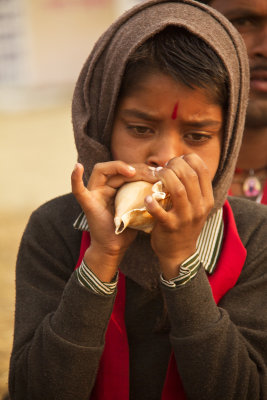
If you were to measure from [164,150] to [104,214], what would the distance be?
0.98ft

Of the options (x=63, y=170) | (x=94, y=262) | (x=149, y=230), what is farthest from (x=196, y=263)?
(x=63, y=170)

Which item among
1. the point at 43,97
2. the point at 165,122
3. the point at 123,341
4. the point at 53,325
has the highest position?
the point at 165,122

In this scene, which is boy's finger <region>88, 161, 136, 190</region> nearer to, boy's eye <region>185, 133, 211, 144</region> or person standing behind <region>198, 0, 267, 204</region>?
boy's eye <region>185, 133, 211, 144</region>

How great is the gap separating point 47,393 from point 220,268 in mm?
762

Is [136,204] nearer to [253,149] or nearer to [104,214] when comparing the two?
[104,214]

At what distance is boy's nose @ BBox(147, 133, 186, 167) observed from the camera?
2.04m

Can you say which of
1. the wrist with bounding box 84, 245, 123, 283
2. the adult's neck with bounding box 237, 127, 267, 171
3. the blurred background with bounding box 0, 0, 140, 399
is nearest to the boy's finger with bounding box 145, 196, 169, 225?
the wrist with bounding box 84, 245, 123, 283

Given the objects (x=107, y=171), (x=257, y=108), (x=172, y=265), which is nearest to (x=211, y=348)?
(x=172, y=265)

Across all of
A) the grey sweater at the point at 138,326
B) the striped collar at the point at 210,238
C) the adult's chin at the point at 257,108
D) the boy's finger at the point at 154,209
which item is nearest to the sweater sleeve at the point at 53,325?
the grey sweater at the point at 138,326

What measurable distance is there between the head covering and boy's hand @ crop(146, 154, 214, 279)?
0.28 meters

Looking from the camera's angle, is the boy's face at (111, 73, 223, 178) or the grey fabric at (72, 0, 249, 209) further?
the grey fabric at (72, 0, 249, 209)

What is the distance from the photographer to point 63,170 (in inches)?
386

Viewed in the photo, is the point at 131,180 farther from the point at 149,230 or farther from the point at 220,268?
the point at 220,268

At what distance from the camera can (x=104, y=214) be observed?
2014 mm
